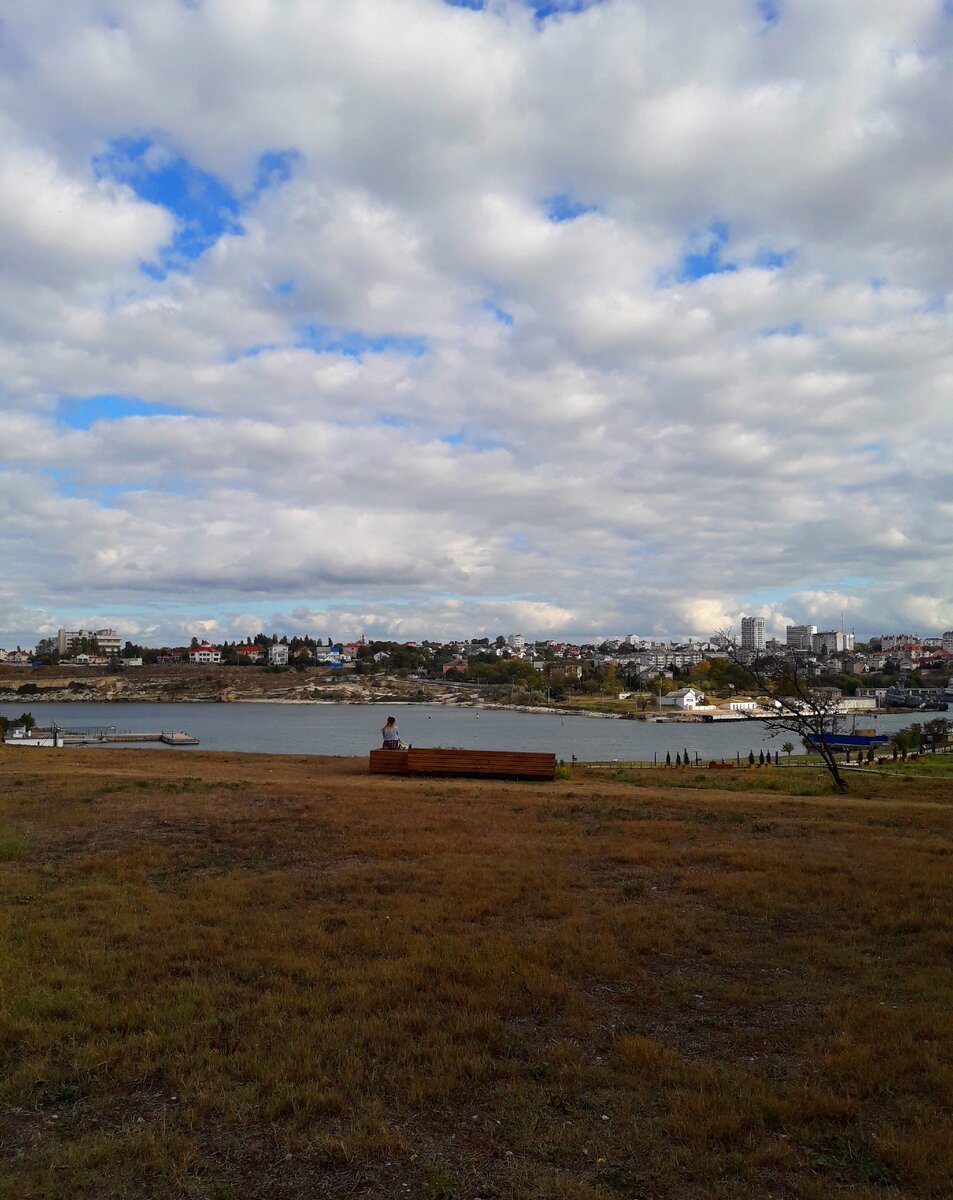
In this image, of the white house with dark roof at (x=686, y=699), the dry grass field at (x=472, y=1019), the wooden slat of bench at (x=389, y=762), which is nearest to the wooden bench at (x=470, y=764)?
the wooden slat of bench at (x=389, y=762)

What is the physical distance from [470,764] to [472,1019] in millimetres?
17901

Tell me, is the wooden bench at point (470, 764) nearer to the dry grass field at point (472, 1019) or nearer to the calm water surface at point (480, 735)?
the dry grass field at point (472, 1019)

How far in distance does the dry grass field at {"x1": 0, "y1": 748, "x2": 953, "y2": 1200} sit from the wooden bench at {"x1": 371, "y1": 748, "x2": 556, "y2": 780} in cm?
1120

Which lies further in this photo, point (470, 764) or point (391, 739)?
point (391, 739)

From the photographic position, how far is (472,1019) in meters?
5.70

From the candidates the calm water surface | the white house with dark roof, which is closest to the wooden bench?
the calm water surface

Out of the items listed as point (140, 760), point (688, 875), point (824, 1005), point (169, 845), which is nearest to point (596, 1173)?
point (824, 1005)

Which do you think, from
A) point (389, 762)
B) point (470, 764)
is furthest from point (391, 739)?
point (470, 764)

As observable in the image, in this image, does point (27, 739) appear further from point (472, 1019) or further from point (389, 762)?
point (472, 1019)

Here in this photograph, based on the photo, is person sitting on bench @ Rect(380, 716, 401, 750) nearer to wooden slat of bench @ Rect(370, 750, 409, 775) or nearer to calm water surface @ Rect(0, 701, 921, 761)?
wooden slat of bench @ Rect(370, 750, 409, 775)

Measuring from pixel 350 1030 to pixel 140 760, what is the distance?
79.4ft

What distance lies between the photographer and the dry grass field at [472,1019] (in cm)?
408

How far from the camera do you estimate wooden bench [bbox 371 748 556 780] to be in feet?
77.1

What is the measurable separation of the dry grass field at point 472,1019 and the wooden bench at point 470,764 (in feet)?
36.7
